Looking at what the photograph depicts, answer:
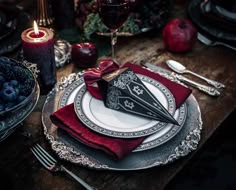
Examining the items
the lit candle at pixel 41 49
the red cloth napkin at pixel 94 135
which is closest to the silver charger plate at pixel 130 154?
the red cloth napkin at pixel 94 135

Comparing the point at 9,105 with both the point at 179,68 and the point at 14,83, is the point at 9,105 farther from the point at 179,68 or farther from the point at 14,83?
the point at 179,68

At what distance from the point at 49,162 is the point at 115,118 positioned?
0.46 feet

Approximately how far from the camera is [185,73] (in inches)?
37.1

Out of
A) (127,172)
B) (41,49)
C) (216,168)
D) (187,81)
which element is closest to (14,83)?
(41,49)

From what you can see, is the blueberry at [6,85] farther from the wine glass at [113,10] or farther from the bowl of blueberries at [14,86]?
the wine glass at [113,10]

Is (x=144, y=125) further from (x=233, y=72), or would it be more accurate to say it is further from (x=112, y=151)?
(x=233, y=72)

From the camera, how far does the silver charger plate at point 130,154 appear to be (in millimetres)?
669

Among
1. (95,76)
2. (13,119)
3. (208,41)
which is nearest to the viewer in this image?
(13,119)

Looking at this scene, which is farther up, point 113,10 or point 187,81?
point 113,10

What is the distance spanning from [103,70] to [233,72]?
0.34 m

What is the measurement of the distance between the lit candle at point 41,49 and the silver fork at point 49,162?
0.19 m

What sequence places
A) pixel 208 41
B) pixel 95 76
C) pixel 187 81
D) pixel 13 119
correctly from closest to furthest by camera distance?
pixel 13 119 → pixel 95 76 → pixel 187 81 → pixel 208 41

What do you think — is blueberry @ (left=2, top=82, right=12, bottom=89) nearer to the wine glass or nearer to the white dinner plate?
the white dinner plate

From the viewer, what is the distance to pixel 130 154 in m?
0.69
